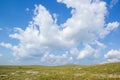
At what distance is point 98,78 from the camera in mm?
42281

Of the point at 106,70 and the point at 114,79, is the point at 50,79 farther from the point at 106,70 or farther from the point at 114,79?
the point at 106,70

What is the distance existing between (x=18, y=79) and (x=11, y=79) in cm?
223

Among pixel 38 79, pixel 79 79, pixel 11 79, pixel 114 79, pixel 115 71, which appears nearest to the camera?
pixel 114 79

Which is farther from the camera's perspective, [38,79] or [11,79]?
[11,79]

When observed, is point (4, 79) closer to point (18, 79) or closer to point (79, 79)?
point (18, 79)

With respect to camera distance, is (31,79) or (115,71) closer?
(31,79)

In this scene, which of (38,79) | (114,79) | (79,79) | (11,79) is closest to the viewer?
(114,79)

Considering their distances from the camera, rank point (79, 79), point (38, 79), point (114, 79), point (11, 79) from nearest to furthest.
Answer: point (114, 79) < point (79, 79) < point (38, 79) < point (11, 79)

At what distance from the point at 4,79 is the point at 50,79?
515 inches

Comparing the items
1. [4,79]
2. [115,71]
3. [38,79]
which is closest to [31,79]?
[38,79]

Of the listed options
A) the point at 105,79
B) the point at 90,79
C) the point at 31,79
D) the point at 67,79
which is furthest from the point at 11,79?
the point at 105,79

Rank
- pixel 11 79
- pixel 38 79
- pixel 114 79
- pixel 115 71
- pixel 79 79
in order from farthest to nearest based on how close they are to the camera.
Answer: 1. pixel 115 71
2. pixel 11 79
3. pixel 38 79
4. pixel 79 79
5. pixel 114 79

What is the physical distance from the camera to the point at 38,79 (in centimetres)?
4516

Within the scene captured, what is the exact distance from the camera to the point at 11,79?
159 feet
